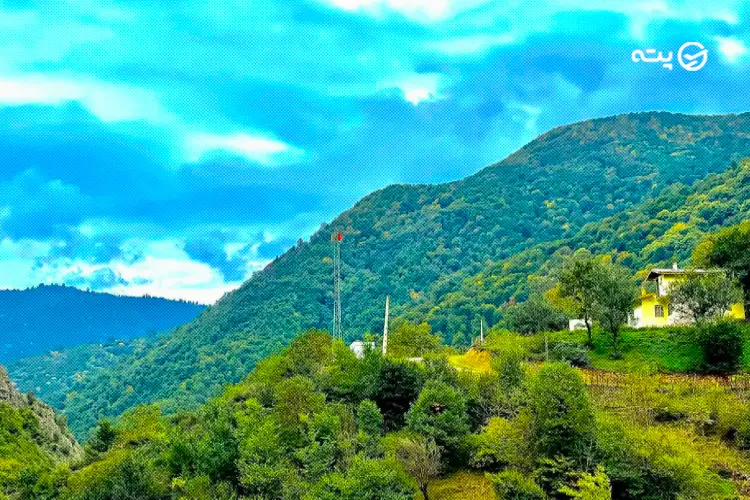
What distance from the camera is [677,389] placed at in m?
47.2

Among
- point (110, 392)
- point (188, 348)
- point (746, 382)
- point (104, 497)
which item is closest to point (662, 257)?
point (746, 382)

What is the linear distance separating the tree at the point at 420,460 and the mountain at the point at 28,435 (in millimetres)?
43013

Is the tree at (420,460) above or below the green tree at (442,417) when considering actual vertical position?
below

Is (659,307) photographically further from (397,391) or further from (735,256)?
(397,391)

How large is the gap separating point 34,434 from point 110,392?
358 ft

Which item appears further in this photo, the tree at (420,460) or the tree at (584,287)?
the tree at (584,287)

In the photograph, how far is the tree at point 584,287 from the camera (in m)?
63.1

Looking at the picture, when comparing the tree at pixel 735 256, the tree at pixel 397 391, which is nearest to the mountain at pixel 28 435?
the tree at pixel 397 391

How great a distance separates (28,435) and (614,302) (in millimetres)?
64932

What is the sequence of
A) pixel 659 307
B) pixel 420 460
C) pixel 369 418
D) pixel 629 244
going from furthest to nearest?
pixel 629 244
pixel 659 307
pixel 369 418
pixel 420 460

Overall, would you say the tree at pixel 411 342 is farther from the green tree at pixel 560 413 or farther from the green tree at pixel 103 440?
the green tree at pixel 560 413

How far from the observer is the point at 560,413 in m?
39.3

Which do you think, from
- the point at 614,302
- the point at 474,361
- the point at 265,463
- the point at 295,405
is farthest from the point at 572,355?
the point at 265,463

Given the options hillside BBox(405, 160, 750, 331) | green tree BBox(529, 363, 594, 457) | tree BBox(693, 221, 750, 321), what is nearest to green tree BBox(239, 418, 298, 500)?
green tree BBox(529, 363, 594, 457)
